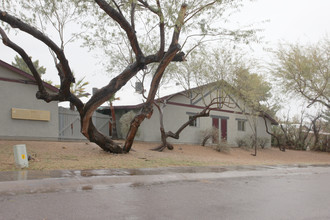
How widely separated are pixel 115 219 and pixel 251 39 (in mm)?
11625

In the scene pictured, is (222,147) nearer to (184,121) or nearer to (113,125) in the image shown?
(184,121)

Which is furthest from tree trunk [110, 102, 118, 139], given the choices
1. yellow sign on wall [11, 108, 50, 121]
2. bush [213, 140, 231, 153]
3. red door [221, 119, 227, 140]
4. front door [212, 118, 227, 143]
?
red door [221, 119, 227, 140]

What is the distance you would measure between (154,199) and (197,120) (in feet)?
68.8

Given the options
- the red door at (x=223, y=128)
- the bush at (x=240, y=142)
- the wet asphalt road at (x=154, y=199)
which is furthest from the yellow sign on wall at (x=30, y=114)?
the bush at (x=240, y=142)

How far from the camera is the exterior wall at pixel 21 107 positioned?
17562 millimetres

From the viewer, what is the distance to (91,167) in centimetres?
1085

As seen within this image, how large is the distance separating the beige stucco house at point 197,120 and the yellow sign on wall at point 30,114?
6839 mm

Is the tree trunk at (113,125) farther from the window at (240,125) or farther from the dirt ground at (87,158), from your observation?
the window at (240,125)

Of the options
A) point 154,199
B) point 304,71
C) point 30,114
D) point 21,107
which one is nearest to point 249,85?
point 304,71

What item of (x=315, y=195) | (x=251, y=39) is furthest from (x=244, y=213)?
(x=251, y=39)

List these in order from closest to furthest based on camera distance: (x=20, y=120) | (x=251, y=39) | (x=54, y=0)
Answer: (x=251, y=39) → (x=54, y=0) → (x=20, y=120)

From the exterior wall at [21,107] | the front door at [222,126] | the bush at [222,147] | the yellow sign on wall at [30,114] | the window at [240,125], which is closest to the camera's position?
the exterior wall at [21,107]

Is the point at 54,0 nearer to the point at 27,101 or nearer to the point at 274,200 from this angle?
the point at 27,101

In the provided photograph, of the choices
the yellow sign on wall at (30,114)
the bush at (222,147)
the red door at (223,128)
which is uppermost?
the yellow sign on wall at (30,114)
